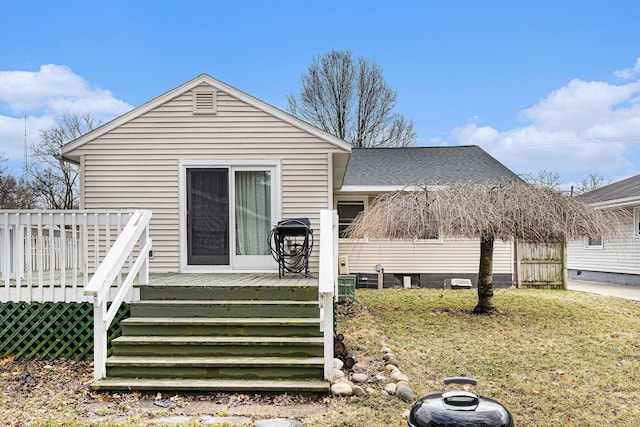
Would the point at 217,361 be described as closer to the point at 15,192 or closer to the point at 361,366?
the point at 361,366

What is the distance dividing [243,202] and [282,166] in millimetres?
858

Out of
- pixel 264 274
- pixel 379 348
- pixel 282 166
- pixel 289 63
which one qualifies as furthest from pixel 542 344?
pixel 289 63

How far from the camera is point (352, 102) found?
24.0 meters

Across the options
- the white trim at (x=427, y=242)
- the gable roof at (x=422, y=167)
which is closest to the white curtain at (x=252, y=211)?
the gable roof at (x=422, y=167)

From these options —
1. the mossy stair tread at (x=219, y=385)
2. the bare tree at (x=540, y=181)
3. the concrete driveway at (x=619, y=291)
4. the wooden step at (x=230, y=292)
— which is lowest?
the concrete driveway at (x=619, y=291)

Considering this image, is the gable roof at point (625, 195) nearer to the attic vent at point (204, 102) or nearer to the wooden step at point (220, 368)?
the attic vent at point (204, 102)

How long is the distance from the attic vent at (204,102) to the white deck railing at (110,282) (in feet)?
9.16

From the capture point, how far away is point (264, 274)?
7402 mm

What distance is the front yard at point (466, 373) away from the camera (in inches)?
155

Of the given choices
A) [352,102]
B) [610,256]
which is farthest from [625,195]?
[352,102]

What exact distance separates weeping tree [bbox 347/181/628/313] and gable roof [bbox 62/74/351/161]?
1.44 meters

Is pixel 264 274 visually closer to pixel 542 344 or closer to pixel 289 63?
pixel 542 344

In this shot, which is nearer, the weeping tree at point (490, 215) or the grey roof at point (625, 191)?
the weeping tree at point (490, 215)

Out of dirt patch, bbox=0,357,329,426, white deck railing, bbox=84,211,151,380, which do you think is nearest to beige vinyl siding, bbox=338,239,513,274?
white deck railing, bbox=84,211,151,380
